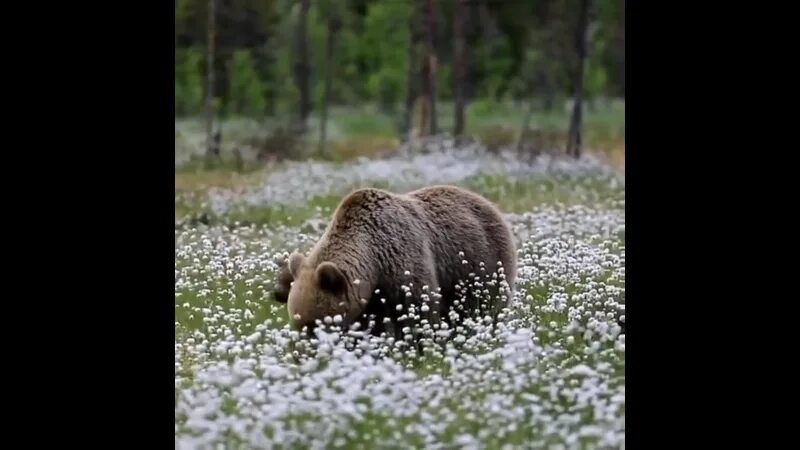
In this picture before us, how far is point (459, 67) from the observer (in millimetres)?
8891

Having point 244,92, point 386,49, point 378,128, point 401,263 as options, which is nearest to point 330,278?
point 401,263

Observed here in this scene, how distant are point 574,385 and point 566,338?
1.67 feet

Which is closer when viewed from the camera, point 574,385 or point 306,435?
point 306,435

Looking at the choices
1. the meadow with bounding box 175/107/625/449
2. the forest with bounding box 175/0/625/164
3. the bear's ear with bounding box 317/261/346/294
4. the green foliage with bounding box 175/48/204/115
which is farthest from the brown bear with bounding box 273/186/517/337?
the green foliage with bounding box 175/48/204/115

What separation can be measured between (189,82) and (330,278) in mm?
3279

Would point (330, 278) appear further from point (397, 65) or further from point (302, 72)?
point (302, 72)

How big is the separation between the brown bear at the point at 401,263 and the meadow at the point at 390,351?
17 cm

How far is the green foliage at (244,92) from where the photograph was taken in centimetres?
928

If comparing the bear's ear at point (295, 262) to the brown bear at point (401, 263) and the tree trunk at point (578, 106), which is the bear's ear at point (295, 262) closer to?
the brown bear at point (401, 263)
